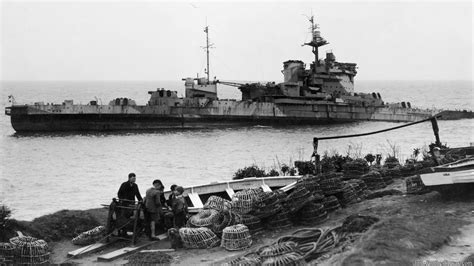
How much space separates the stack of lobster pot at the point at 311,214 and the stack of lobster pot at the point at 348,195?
131 centimetres

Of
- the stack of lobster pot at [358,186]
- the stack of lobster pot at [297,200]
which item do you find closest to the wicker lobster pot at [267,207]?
the stack of lobster pot at [297,200]

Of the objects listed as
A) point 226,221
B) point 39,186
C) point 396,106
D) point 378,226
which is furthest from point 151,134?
point 378,226

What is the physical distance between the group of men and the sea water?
315 inches

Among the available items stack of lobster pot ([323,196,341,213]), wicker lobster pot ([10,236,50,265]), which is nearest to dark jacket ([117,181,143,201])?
wicker lobster pot ([10,236,50,265])

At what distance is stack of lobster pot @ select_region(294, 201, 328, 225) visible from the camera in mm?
10711

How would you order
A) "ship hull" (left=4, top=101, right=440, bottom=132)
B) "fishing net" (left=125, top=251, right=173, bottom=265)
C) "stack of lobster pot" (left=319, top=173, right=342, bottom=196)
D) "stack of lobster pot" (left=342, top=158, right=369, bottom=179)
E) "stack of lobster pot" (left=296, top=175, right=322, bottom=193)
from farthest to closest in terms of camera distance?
"ship hull" (left=4, top=101, right=440, bottom=132)
"stack of lobster pot" (left=342, top=158, right=369, bottom=179)
"stack of lobster pot" (left=319, top=173, right=342, bottom=196)
"stack of lobster pot" (left=296, top=175, right=322, bottom=193)
"fishing net" (left=125, top=251, right=173, bottom=265)

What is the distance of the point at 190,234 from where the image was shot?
9.64 meters

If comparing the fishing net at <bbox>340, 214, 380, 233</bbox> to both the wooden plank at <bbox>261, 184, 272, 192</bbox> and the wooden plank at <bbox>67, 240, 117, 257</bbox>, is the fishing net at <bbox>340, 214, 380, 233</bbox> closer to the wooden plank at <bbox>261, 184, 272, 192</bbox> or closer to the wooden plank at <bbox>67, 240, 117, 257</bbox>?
the wooden plank at <bbox>67, 240, 117, 257</bbox>

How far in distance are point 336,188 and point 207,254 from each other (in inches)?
172

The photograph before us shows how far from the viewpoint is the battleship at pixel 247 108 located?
43.4m

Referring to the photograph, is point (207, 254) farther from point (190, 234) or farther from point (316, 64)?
point (316, 64)

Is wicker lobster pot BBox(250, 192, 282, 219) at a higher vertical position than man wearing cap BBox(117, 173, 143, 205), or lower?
lower

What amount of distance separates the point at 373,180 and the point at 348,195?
7.11ft

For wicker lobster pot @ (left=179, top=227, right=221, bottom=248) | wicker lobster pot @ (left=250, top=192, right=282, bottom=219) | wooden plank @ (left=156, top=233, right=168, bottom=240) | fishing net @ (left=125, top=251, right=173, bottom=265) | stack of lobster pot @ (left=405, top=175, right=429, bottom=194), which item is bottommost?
wooden plank @ (left=156, top=233, right=168, bottom=240)
